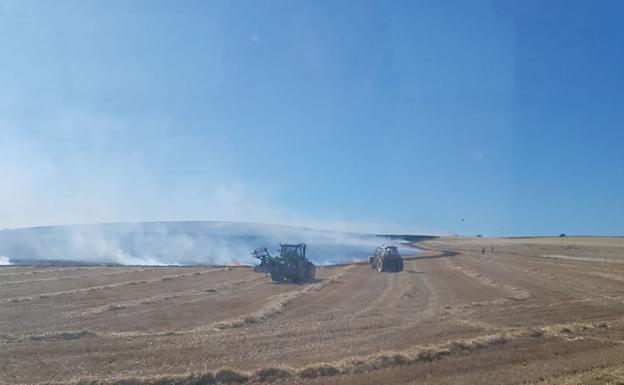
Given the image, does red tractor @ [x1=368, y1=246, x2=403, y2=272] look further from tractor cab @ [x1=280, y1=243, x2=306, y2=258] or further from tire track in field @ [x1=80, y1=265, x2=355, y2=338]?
tire track in field @ [x1=80, y1=265, x2=355, y2=338]

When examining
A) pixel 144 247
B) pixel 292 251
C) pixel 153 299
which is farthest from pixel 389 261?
pixel 144 247

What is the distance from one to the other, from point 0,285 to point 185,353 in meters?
25.8

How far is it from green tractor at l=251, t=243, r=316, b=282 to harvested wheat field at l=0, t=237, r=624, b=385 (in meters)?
9.65

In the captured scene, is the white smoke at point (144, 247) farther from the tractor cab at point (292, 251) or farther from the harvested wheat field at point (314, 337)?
the harvested wheat field at point (314, 337)

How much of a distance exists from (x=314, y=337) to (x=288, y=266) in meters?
24.2

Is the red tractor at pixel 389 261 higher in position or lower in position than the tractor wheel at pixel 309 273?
higher

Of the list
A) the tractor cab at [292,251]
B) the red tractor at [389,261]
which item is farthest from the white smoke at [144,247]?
the tractor cab at [292,251]

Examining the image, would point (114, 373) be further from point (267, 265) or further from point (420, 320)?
point (267, 265)

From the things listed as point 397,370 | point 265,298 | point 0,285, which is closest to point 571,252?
point 265,298

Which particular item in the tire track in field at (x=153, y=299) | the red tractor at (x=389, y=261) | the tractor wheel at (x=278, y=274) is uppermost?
the red tractor at (x=389, y=261)

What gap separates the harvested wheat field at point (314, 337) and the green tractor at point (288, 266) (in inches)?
380

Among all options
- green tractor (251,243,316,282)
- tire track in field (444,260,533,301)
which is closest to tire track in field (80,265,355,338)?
tire track in field (444,260,533,301)

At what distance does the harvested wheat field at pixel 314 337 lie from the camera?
41.1 ft

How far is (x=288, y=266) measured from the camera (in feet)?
134
